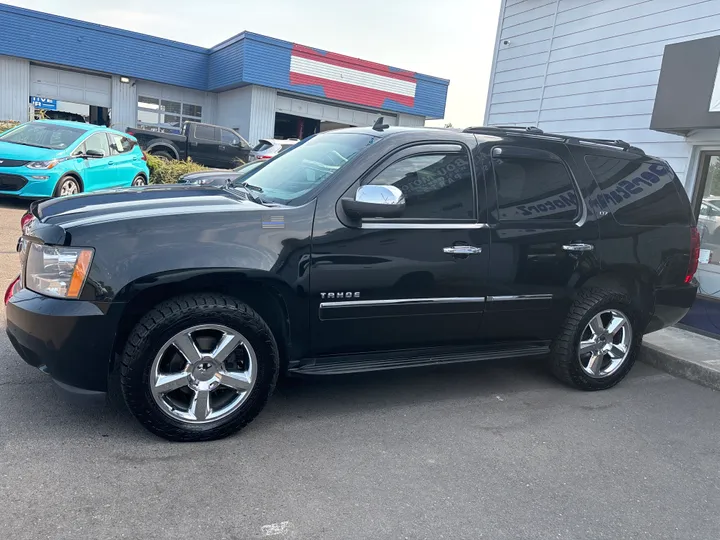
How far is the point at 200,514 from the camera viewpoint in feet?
8.63

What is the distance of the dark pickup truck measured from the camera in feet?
53.4

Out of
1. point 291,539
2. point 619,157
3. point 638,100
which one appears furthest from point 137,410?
point 638,100

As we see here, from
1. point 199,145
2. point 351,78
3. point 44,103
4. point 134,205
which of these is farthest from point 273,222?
point 351,78

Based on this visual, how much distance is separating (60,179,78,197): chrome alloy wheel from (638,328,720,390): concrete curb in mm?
8814

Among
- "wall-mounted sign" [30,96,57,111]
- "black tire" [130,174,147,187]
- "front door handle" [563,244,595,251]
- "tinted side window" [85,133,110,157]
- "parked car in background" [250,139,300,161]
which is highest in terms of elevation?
"wall-mounted sign" [30,96,57,111]

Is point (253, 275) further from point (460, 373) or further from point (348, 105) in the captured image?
point (348, 105)

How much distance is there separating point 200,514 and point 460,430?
1.75m

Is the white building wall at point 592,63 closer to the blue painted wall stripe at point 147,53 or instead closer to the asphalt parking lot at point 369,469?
the asphalt parking lot at point 369,469

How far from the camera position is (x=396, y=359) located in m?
3.85

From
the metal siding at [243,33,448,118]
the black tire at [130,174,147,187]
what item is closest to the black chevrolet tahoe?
the black tire at [130,174,147,187]

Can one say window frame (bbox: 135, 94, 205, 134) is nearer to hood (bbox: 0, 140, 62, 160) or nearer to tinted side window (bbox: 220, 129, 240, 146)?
tinted side window (bbox: 220, 129, 240, 146)

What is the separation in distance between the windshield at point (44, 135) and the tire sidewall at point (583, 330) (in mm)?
9057

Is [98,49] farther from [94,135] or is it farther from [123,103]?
[94,135]

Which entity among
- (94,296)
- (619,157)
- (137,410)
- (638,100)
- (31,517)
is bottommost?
(31,517)
